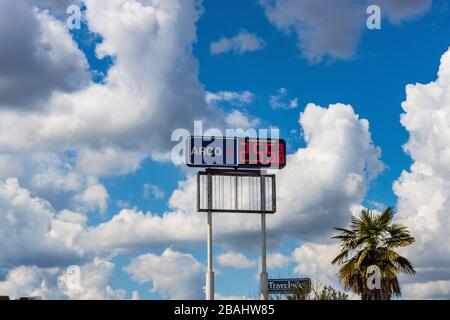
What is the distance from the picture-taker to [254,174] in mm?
49750

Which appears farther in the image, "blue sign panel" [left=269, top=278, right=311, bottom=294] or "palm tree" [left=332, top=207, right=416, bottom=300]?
"blue sign panel" [left=269, top=278, right=311, bottom=294]

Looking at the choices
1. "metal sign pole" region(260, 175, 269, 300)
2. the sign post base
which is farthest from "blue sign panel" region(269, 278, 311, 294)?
the sign post base

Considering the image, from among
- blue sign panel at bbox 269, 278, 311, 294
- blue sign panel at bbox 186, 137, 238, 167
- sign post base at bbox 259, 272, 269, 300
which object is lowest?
sign post base at bbox 259, 272, 269, 300

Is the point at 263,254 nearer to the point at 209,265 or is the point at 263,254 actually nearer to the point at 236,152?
the point at 209,265

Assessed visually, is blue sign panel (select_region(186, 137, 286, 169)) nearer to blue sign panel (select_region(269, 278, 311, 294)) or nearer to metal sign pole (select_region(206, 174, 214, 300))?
metal sign pole (select_region(206, 174, 214, 300))

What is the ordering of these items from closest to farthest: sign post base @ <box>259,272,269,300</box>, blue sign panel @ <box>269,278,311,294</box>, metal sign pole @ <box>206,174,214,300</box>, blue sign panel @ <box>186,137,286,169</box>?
metal sign pole @ <box>206,174,214,300</box>
sign post base @ <box>259,272,269,300</box>
blue sign panel @ <box>186,137,286,169</box>
blue sign panel @ <box>269,278,311,294</box>

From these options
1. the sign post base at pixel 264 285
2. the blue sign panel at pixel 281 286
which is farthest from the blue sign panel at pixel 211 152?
the blue sign panel at pixel 281 286

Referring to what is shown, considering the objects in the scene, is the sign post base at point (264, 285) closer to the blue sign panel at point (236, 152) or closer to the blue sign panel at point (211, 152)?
the blue sign panel at point (236, 152)

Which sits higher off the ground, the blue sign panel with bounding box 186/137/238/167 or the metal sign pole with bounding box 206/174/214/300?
the blue sign panel with bounding box 186/137/238/167

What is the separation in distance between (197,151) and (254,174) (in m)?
4.54

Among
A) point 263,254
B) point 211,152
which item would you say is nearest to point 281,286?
point 263,254
